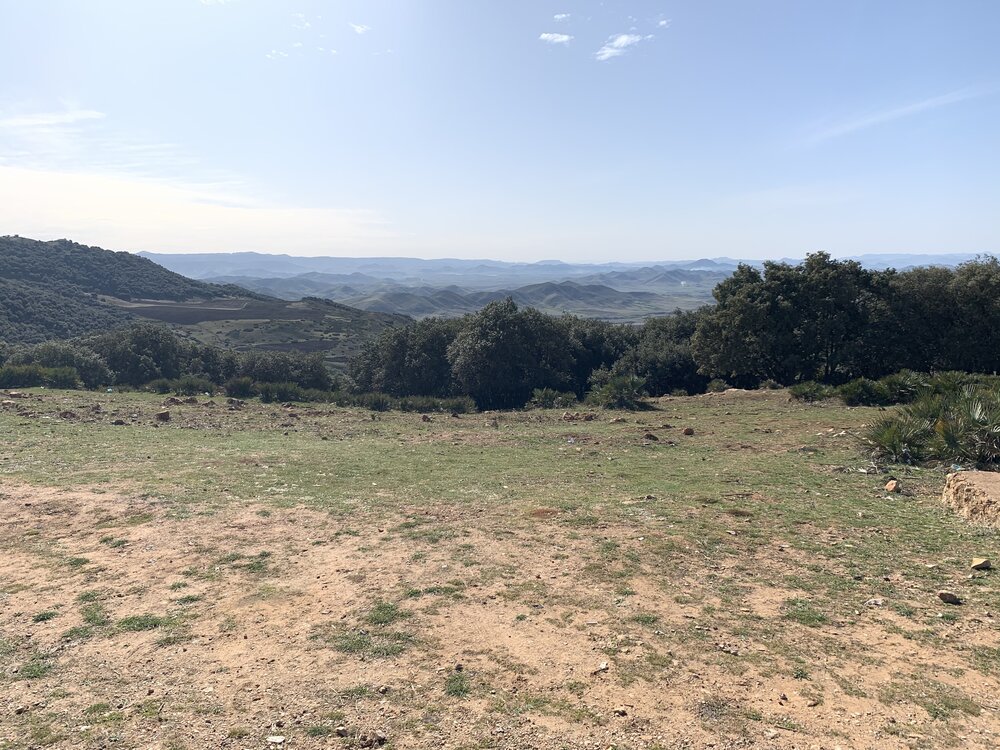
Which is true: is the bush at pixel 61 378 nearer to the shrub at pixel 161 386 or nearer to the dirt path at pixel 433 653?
the shrub at pixel 161 386

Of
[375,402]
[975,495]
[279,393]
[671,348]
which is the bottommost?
[375,402]

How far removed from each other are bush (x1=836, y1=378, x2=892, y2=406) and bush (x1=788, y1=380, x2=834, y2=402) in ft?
4.12

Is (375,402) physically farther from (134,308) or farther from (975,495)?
(134,308)

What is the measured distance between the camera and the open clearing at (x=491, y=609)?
4.35m

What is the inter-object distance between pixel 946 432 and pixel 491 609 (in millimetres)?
11068

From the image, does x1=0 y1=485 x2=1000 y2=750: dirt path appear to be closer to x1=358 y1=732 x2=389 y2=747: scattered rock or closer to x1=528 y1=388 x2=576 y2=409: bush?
x1=358 y1=732 x2=389 y2=747: scattered rock

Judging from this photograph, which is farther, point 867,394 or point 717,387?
point 717,387

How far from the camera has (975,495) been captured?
855cm

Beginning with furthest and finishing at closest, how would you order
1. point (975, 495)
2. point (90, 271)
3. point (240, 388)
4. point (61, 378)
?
point (90, 271) < point (240, 388) < point (61, 378) < point (975, 495)

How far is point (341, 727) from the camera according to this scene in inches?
168

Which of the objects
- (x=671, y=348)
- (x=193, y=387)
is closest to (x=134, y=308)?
(x=193, y=387)

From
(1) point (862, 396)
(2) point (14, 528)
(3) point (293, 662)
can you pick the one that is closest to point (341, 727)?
(3) point (293, 662)

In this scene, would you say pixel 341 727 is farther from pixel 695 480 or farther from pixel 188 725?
pixel 695 480

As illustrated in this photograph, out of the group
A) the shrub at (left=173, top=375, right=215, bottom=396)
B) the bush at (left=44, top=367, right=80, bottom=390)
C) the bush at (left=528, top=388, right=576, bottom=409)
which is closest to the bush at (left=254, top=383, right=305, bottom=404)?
the shrub at (left=173, top=375, right=215, bottom=396)
